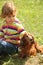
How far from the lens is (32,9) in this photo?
7.02 metres

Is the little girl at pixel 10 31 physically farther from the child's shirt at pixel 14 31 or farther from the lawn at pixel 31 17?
the lawn at pixel 31 17

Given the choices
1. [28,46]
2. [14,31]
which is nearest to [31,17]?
[14,31]

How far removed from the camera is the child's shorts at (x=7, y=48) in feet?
15.1

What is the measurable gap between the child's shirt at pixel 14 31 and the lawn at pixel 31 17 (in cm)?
35

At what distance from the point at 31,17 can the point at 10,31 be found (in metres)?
1.96

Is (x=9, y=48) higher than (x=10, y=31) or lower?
lower

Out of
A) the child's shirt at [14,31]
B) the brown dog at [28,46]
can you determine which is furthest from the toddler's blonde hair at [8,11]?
the brown dog at [28,46]

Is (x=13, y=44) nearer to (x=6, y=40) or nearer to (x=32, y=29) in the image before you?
(x=6, y=40)

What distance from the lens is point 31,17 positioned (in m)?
6.51

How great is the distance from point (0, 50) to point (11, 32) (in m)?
0.36

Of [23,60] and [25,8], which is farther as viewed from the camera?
[25,8]

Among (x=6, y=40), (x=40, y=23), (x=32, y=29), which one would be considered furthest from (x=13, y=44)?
(x=40, y=23)

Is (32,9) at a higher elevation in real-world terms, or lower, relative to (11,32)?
higher

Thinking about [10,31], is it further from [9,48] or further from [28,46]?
[28,46]
